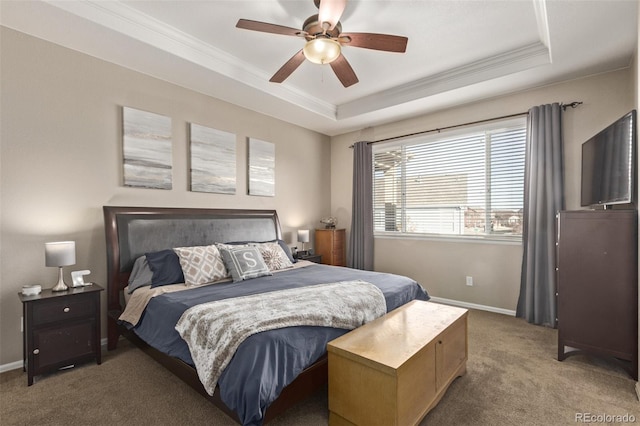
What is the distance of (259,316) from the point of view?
1955 millimetres

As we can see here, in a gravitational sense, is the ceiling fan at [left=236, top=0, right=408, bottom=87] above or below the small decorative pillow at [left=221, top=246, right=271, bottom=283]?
above

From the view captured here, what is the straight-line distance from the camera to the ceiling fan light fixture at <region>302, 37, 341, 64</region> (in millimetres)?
2434

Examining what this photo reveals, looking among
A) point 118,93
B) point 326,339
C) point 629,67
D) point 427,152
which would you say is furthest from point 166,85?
point 629,67

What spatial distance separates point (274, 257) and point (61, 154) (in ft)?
7.55

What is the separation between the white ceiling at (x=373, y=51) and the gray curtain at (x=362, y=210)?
1.23 meters

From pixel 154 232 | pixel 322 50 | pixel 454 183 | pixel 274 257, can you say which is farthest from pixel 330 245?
pixel 322 50

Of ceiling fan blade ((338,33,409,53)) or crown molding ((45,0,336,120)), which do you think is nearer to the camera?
ceiling fan blade ((338,33,409,53))

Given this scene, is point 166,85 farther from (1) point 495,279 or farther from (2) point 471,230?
(1) point 495,279

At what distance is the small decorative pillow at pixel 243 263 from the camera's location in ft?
10.3

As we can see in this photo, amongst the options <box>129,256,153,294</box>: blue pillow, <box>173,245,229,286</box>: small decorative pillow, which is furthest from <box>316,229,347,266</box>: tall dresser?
<box>129,256,153,294</box>: blue pillow

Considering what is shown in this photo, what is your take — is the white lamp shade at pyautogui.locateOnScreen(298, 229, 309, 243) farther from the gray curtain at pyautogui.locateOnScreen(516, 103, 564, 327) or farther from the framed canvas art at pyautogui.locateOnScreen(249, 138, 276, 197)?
the gray curtain at pyautogui.locateOnScreen(516, 103, 564, 327)

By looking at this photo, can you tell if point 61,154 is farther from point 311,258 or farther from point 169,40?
point 311,258

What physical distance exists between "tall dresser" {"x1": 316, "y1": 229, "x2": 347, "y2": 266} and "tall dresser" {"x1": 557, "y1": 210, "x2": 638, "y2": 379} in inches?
122

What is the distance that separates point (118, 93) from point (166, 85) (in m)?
0.54
